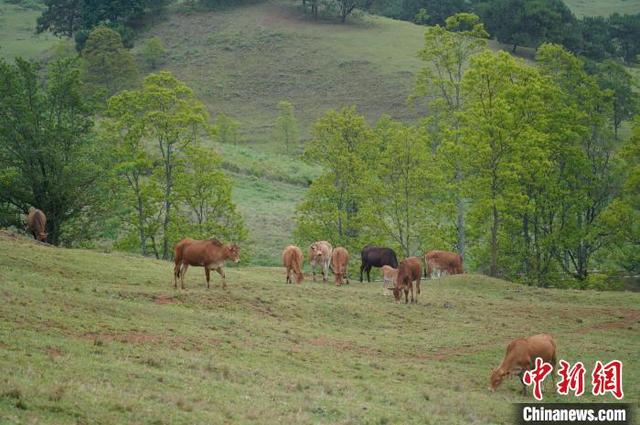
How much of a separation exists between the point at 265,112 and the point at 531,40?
34.9 metres

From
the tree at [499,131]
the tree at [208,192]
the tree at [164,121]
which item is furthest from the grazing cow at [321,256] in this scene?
the tree at [164,121]

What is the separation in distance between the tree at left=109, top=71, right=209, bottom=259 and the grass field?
1277 cm

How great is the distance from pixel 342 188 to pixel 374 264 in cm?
1045

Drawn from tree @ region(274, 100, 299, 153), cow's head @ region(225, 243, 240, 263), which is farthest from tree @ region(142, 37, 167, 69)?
cow's head @ region(225, 243, 240, 263)

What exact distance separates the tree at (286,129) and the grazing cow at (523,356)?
71.5 m

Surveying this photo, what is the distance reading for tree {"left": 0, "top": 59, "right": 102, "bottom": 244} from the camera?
40.2 m

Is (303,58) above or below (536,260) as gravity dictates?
above

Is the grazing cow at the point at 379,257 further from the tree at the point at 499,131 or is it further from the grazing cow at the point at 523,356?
the grazing cow at the point at 523,356

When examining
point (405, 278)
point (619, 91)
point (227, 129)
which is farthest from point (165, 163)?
point (619, 91)

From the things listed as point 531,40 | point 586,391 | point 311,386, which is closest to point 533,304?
point 586,391

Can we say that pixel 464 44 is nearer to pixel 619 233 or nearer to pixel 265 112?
pixel 619 233

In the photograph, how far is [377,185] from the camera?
153 feet

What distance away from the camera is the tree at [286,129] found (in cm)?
9175

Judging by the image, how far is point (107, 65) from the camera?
94375mm
